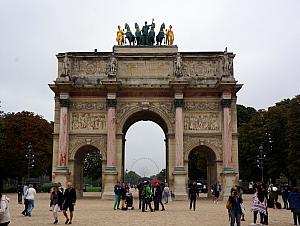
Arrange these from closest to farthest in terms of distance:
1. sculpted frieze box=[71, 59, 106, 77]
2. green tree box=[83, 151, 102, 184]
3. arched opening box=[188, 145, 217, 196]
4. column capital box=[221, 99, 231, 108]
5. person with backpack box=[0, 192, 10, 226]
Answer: person with backpack box=[0, 192, 10, 226] < column capital box=[221, 99, 231, 108] < sculpted frieze box=[71, 59, 106, 77] < arched opening box=[188, 145, 217, 196] < green tree box=[83, 151, 102, 184]

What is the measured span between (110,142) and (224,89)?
1021 centimetres

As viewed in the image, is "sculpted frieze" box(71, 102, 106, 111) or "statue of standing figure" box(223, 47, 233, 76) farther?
"sculpted frieze" box(71, 102, 106, 111)

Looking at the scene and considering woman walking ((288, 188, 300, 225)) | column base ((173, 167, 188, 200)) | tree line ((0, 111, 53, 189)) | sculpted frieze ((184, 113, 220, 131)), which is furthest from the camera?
tree line ((0, 111, 53, 189))

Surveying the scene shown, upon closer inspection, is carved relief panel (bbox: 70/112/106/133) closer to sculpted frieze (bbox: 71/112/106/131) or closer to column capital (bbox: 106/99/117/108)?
sculpted frieze (bbox: 71/112/106/131)

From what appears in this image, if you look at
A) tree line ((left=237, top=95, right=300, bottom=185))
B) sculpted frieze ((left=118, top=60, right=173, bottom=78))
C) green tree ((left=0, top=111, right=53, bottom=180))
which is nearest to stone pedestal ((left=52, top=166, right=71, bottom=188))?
sculpted frieze ((left=118, top=60, right=173, bottom=78))

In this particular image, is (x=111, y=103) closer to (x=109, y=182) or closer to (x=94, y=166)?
(x=109, y=182)

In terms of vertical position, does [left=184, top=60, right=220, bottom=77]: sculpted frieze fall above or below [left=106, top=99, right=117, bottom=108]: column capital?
above

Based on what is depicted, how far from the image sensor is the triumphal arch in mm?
36094

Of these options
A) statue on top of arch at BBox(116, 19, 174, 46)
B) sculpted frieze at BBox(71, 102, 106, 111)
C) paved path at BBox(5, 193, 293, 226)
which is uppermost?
statue on top of arch at BBox(116, 19, 174, 46)

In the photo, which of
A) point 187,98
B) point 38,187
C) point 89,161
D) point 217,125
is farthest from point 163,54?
point 89,161

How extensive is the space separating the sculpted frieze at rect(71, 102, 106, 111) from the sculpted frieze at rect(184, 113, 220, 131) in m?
7.09

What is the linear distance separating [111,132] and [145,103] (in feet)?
12.3

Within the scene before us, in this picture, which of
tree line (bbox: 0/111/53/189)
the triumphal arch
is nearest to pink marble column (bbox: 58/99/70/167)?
the triumphal arch

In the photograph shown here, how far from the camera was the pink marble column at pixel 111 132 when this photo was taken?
35688mm
